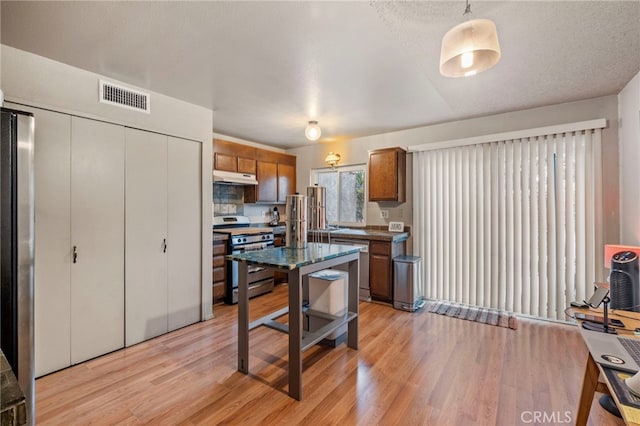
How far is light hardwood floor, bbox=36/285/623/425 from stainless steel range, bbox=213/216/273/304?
914mm

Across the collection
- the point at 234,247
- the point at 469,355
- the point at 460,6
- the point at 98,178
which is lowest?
the point at 469,355

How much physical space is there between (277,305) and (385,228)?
201cm

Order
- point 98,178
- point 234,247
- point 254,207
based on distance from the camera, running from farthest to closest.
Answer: point 254,207, point 234,247, point 98,178

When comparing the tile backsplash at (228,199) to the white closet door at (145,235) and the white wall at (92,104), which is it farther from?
the white closet door at (145,235)

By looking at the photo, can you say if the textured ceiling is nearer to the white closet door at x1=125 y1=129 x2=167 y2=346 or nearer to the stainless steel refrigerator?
the white closet door at x1=125 y1=129 x2=167 y2=346

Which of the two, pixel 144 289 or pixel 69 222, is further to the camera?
pixel 144 289

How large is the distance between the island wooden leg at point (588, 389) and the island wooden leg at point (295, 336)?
1.61 metres

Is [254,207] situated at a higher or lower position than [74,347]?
higher

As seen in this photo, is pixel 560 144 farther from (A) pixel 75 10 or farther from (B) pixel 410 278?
(A) pixel 75 10

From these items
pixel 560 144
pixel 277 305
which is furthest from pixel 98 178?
pixel 560 144

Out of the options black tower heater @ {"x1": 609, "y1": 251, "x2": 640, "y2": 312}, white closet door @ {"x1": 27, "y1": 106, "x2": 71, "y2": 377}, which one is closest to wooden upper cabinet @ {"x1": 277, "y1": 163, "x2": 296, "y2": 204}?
white closet door @ {"x1": 27, "y1": 106, "x2": 71, "y2": 377}

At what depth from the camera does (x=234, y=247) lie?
3938 millimetres

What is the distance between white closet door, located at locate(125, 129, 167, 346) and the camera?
2.73 m

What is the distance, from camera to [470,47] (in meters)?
1.33
